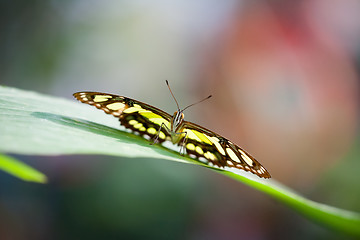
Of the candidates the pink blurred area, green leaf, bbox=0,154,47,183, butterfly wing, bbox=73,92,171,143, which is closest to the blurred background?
the pink blurred area

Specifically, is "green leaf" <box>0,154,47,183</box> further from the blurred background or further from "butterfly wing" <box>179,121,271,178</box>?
the blurred background

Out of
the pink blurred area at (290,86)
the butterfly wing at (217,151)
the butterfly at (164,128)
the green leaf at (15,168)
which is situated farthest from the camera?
the pink blurred area at (290,86)

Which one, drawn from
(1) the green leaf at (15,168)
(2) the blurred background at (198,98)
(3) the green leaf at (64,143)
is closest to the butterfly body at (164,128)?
(3) the green leaf at (64,143)

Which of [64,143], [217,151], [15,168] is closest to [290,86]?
[217,151]

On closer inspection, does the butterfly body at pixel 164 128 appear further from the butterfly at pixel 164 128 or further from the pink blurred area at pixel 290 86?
the pink blurred area at pixel 290 86

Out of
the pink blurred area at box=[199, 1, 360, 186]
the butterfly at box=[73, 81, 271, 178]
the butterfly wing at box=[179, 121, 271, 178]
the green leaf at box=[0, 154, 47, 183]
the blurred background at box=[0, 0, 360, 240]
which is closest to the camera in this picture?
the green leaf at box=[0, 154, 47, 183]

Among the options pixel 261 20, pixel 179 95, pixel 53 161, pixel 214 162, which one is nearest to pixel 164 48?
pixel 179 95

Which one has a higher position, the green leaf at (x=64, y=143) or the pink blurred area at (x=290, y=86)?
the pink blurred area at (x=290, y=86)

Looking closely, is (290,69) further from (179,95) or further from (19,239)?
(19,239)
